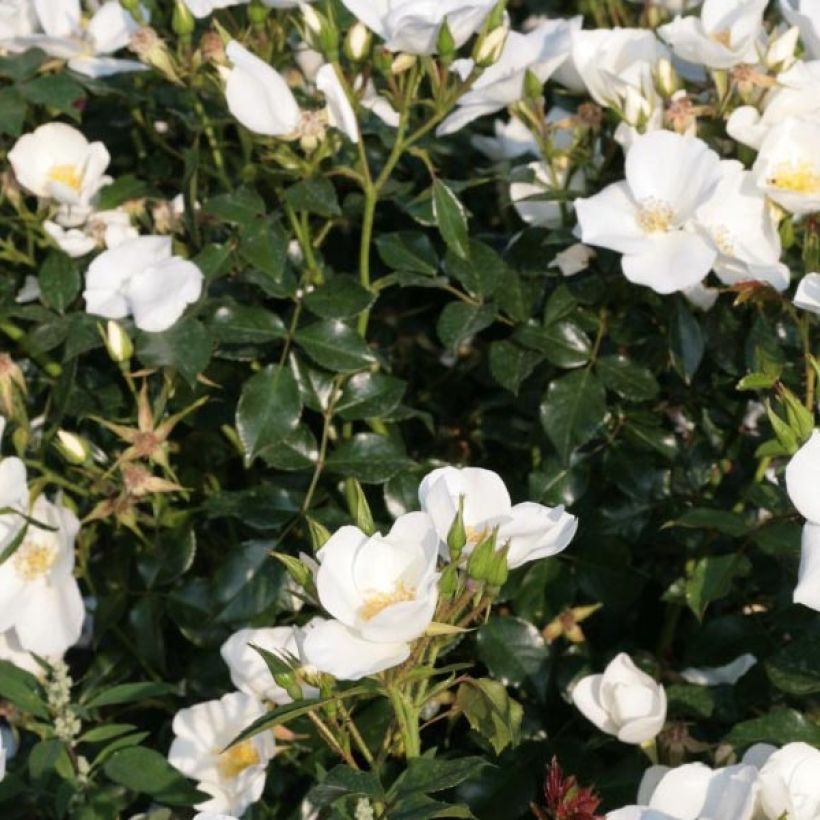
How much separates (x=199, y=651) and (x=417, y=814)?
761 millimetres

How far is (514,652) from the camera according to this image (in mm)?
1771

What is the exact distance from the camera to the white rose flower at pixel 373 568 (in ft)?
4.14

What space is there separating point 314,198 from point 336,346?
17 cm

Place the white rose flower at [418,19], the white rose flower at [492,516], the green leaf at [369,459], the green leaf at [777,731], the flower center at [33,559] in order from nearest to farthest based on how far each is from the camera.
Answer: the white rose flower at [492,516], the green leaf at [777,731], the white rose flower at [418,19], the green leaf at [369,459], the flower center at [33,559]

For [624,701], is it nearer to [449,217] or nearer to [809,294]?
[809,294]

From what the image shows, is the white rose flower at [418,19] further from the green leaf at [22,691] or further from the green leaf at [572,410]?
the green leaf at [22,691]

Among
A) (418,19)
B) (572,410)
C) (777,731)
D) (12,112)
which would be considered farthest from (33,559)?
(777,731)

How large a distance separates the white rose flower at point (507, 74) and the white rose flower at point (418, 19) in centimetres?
10

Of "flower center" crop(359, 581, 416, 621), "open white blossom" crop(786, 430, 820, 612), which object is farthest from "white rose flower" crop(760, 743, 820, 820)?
"flower center" crop(359, 581, 416, 621)

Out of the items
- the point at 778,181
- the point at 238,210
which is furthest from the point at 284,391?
the point at 778,181

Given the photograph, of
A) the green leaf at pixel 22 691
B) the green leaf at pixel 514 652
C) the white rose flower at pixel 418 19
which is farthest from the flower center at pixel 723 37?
the green leaf at pixel 22 691

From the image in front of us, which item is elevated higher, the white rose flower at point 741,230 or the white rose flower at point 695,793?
the white rose flower at point 741,230

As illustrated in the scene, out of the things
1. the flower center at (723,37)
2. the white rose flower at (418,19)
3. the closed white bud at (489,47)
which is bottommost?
the flower center at (723,37)

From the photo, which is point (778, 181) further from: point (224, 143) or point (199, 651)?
point (199, 651)
